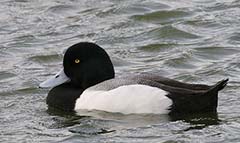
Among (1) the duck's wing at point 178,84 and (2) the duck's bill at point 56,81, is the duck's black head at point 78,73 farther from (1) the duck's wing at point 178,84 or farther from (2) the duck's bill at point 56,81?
(1) the duck's wing at point 178,84

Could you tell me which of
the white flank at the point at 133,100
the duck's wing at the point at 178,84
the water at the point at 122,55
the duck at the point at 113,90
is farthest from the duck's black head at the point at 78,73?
the duck's wing at the point at 178,84

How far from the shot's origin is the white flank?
33.1ft

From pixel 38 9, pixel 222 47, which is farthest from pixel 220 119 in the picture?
pixel 38 9

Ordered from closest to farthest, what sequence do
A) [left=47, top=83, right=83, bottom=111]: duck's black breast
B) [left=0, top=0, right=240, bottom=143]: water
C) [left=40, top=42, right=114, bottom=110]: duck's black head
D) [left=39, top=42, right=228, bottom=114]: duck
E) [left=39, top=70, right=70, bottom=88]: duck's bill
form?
[left=0, top=0, right=240, bottom=143]: water → [left=39, top=42, right=228, bottom=114]: duck → [left=47, top=83, right=83, bottom=111]: duck's black breast → [left=40, top=42, right=114, bottom=110]: duck's black head → [left=39, top=70, right=70, bottom=88]: duck's bill

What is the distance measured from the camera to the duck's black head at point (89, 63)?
35.7 feet

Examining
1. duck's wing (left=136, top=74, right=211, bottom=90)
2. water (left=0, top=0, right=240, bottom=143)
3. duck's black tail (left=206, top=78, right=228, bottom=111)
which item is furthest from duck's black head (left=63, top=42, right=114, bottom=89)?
duck's black tail (left=206, top=78, right=228, bottom=111)

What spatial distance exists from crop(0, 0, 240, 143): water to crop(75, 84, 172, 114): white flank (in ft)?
0.26

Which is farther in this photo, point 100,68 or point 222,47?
point 222,47

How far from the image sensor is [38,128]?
32.8ft

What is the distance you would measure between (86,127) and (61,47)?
162 inches

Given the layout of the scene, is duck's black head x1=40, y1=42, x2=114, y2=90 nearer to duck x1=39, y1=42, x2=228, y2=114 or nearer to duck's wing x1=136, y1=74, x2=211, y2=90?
duck x1=39, y1=42, x2=228, y2=114

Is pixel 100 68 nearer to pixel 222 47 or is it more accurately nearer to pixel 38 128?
pixel 38 128

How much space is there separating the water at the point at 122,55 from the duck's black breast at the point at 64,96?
0.10m

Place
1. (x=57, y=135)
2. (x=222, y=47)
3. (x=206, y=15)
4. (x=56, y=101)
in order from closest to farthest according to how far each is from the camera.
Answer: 1. (x=57, y=135)
2. (x=56, y=101)
3. (x=222, y=47)
4. (x=206, y=15)
